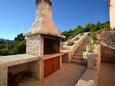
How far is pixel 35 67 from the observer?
15.5 feet

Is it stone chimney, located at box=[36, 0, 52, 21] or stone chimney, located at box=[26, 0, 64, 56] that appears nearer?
stone chimney, located at box=[26, 0, 64, 56]

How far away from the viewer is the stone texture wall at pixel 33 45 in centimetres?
463

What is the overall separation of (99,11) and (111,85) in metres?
10.0

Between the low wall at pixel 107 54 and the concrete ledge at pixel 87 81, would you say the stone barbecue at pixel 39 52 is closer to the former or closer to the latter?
the concrete ledge at pixel 87 81

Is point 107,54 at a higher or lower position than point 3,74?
higher

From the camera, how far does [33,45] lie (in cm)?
493

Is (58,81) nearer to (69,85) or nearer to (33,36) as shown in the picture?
(69,85)

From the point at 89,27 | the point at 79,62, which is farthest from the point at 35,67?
the point at 89,27

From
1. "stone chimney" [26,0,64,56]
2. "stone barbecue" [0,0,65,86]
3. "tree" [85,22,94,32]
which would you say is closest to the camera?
"stone barbecue" [0,0,65,86]

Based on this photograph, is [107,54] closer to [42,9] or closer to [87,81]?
[87,81]

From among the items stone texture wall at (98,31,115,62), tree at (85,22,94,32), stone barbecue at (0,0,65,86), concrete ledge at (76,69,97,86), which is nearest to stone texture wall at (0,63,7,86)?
stone barbecue at (0,0,65,86)

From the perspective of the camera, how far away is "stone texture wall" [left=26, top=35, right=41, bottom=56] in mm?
4633

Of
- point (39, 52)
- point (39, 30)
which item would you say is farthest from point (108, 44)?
point (39, 30)

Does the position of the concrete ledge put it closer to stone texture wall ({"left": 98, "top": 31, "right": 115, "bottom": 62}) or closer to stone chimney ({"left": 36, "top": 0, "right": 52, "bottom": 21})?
stone chimney ({"left": 36, "top": 0, "right": 52, "bottom": 21})
